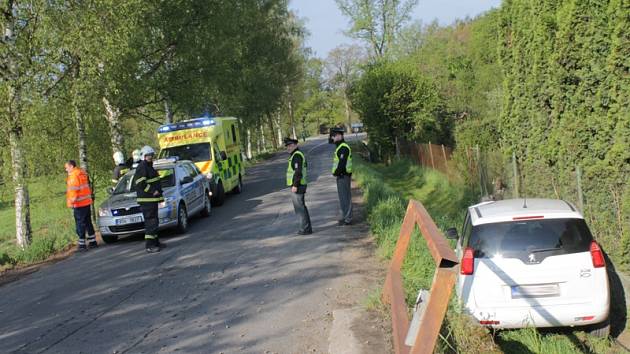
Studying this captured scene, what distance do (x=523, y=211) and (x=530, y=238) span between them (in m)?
0.38

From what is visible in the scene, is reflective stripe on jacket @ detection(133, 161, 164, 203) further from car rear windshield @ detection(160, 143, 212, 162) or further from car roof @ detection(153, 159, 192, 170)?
car rear windshield @ detection(160, 143, 212, 162)

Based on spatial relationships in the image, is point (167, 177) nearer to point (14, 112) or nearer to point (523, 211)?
point (14, 112)

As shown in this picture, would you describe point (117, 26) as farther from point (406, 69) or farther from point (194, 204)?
point (406, 69)

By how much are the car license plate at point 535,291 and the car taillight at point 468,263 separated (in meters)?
0.50

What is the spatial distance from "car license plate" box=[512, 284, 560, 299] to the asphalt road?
6.79 ft

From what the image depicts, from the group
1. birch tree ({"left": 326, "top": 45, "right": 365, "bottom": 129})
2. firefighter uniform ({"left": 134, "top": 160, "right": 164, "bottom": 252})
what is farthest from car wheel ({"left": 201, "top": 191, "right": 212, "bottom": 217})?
birch tree ({"left": 326, "top": 45, "right": 365, "bottom": 129})

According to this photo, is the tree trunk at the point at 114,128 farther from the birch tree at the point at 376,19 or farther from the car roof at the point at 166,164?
the birch tree at the point at 376,19

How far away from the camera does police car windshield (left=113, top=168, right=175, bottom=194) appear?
1353cm

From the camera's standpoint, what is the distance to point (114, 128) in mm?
17141

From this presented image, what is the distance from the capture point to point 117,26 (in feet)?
49.0

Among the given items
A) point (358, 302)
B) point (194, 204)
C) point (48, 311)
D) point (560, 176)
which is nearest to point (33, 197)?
point (194, 204)

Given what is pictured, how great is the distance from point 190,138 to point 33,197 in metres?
5.17

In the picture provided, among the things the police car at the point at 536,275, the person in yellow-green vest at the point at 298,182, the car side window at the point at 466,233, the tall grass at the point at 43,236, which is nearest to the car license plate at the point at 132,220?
the tall grass at the point at 43,236

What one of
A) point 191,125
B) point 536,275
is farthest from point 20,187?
point 536,275
